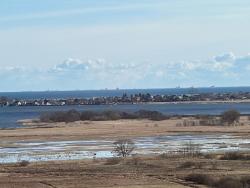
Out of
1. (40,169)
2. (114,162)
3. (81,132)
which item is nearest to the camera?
(40,169)

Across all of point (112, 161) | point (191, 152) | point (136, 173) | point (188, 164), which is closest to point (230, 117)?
point (191, 152)

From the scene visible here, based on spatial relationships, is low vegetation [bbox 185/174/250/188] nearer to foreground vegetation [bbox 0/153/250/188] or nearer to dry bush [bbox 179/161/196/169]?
foreground vegetation [bbox 0/153/250/188]

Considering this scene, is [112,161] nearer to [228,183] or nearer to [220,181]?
[220,181]

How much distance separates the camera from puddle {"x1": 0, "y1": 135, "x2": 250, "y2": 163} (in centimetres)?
5656

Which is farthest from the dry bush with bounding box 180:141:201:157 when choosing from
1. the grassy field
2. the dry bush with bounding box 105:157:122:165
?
the dry bush with bounding box 105:157:122:165

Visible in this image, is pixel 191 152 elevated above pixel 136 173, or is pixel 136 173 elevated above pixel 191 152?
pixel 191 152

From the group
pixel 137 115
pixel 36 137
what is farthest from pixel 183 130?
pixel 137 115

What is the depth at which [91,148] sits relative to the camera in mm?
64062

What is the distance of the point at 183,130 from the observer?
92.5 m

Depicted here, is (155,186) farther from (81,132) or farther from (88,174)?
(81,132)

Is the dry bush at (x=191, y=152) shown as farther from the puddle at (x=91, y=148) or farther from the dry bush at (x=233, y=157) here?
the dry bush at (x=233, y=157)

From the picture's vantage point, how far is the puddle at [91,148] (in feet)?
186

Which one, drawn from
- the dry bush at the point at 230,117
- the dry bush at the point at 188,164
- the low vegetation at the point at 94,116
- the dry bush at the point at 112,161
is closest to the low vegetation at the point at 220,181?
the dry bush at the point at 188,164

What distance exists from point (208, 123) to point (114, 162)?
58.8 meters
